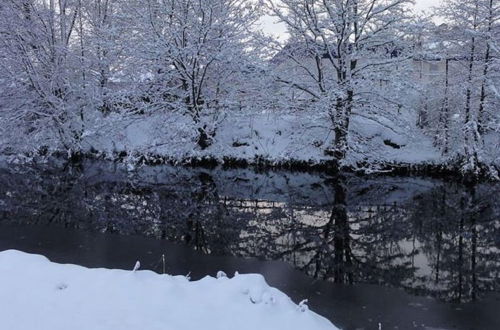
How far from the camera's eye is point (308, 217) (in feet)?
41.5

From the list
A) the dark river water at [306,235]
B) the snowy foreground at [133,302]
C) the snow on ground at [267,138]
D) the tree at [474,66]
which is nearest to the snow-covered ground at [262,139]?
the snow on ground at [267,138]

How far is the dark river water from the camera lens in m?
7.30

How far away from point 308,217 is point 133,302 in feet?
26.5

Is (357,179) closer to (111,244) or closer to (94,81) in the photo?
(111,244)

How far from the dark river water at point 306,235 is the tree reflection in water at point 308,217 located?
41 millimetres

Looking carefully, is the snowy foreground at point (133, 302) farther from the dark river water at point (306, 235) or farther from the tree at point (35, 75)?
the tree at point (35, 75)

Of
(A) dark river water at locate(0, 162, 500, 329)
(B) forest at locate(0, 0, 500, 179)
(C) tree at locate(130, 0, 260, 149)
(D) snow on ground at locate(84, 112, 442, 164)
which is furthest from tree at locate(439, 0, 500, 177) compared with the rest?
(C) tree at locate(130, 0, 260, 149)

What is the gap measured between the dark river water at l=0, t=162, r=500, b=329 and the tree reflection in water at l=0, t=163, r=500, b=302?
1.6 inches

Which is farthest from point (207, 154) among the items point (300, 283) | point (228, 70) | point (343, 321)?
point (343, 321)

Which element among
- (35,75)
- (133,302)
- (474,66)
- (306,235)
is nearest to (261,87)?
(474,66)

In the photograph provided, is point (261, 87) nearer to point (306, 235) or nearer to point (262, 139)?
point (262, 139)

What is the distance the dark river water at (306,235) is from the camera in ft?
24.0

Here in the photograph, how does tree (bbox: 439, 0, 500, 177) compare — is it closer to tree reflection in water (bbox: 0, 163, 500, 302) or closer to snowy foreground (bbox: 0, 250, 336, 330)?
tree reflection in water (bbox: 0, 163, 500, 302)

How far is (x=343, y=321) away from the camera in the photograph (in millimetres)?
6270
